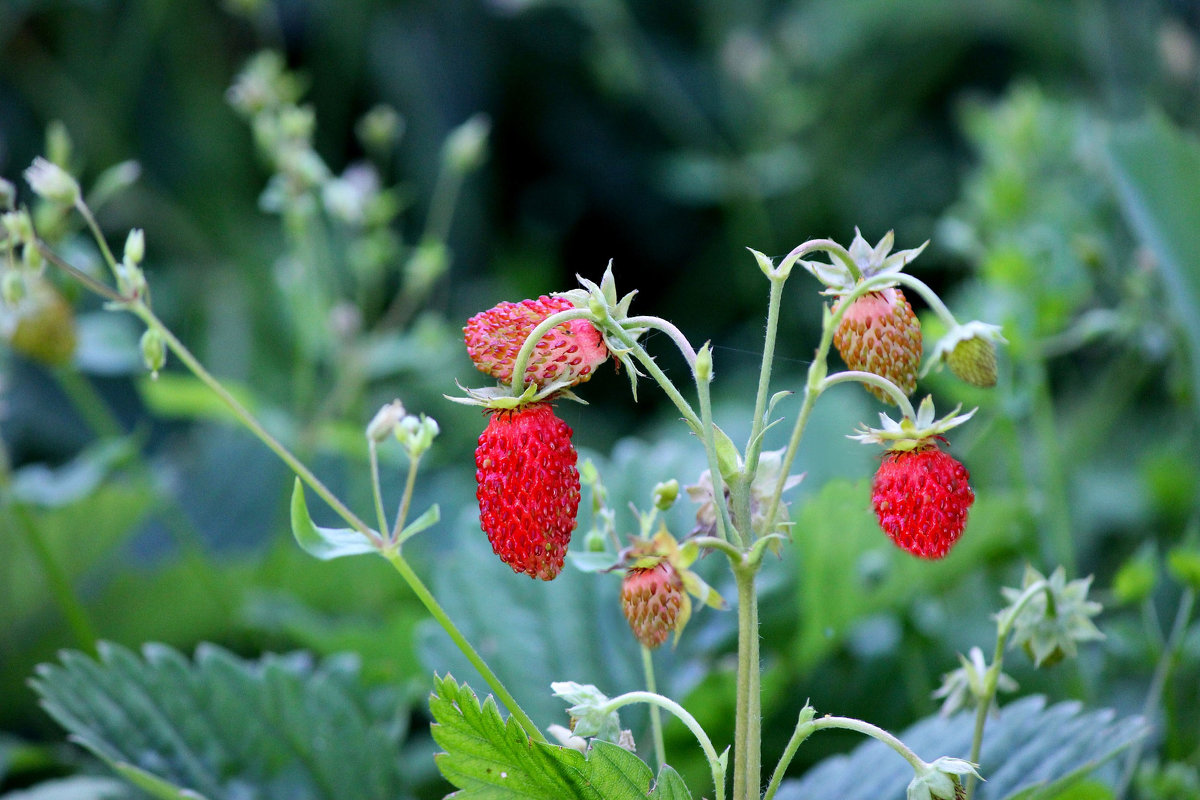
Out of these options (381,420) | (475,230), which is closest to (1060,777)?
(381,420)

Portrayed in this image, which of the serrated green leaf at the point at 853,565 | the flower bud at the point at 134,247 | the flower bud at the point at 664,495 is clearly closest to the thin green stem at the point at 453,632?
the flower bud at the point at 664,495

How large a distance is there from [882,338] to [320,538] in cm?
28

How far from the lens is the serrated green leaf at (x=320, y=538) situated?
Result: 18.9 inches

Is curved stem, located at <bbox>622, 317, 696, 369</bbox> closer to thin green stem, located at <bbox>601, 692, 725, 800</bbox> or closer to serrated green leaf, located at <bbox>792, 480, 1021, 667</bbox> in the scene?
thin green stem, located at <bbox>601, 692, 725, 800</bbox>

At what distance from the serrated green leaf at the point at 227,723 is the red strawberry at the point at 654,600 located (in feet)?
1.03

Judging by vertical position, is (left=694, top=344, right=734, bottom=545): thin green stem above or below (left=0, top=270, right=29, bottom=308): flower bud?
below

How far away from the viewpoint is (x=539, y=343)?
1.60 ft

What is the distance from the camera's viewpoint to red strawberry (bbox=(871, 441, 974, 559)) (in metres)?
0.48

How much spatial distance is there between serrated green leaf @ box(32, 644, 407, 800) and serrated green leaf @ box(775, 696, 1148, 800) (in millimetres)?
290

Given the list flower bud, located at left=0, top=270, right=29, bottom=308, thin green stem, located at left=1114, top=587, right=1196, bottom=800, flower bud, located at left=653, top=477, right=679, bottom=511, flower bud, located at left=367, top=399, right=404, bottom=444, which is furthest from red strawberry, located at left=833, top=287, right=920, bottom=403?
flower bud, located at left=0, top=270, right=29, bottom=308

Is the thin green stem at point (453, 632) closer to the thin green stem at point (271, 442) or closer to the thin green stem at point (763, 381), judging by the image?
the thin green stem at point (271, 442)

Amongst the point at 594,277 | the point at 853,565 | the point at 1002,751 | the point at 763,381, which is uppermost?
the point at 594,277

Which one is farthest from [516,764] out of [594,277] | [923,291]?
[594,277]

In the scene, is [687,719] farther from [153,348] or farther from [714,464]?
[153,348]
